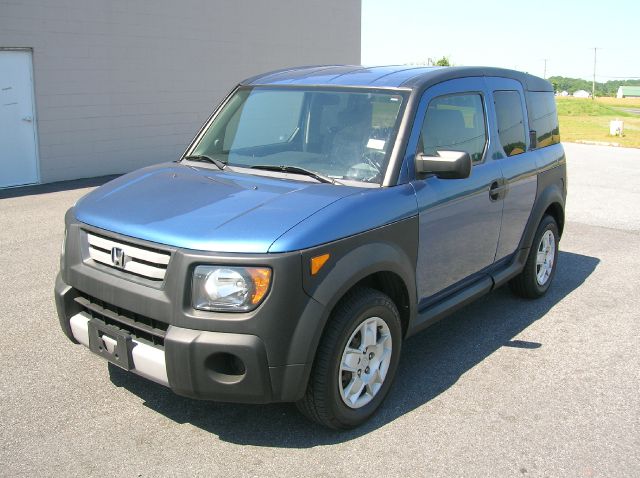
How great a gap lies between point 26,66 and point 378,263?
31.1 ft

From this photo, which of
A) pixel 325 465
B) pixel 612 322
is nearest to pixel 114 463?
pixel 325 465

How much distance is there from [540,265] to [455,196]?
6.47ft

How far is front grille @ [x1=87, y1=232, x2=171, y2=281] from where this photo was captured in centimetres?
327

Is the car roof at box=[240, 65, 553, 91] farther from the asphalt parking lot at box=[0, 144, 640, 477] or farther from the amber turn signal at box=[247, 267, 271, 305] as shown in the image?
the asphalt parking lot at box=[0, 144, 640, 477]

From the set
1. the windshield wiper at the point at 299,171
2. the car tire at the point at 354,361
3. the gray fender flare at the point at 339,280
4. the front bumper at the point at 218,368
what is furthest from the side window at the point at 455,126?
the front bumper at the point at 218,368

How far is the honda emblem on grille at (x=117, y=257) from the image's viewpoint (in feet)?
11.2

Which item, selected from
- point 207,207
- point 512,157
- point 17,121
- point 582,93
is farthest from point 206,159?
point 582,93

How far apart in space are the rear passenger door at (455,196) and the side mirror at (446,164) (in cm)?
8

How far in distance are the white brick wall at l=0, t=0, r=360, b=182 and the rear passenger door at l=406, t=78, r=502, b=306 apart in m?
8.69

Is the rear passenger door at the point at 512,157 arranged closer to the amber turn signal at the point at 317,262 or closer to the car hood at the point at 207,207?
the car hood at the point at 207,207

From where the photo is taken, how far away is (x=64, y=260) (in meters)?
3.78

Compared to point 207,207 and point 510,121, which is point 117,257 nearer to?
point 207,207

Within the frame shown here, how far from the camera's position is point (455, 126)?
179 inches

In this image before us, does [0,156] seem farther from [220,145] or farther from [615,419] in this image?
[615,419]
